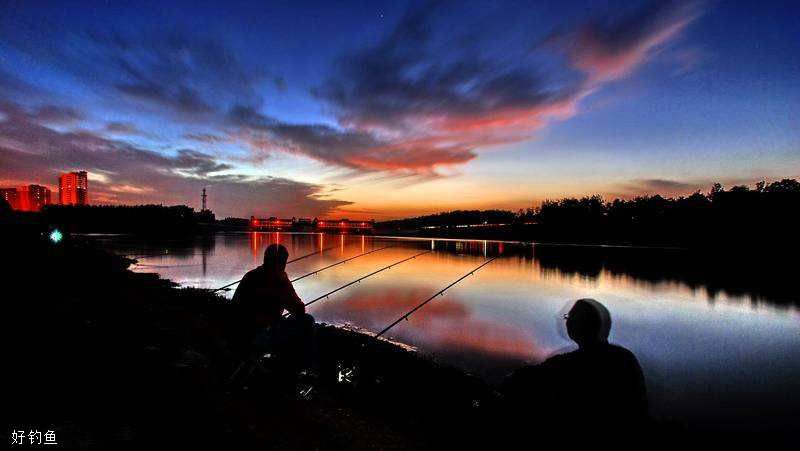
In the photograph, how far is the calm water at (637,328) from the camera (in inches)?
416

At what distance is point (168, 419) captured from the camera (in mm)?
4398

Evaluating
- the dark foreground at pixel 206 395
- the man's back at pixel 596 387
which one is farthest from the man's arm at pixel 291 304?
the man's back at pixel 596 387

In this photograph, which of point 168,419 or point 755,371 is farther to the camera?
point 755,371

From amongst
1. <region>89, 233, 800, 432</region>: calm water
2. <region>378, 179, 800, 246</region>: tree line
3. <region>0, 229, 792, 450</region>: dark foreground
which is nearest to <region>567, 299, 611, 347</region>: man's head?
<region>89, 233, 800, 432</region>: calm water

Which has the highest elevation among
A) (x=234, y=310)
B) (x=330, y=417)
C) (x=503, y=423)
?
(x=234, y=310)

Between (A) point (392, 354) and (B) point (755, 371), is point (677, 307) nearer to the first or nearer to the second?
(B) point (755, 371)

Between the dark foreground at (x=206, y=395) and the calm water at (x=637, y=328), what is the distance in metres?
2.68

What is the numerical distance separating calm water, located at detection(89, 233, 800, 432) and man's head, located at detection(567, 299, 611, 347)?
0.50 m

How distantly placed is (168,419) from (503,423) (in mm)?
3878

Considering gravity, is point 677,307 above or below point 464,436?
below

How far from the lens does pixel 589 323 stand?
10.4 ft

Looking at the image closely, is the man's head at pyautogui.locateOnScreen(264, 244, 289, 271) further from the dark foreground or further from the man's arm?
the dark foreground

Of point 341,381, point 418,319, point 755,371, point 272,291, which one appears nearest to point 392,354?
point 341,381

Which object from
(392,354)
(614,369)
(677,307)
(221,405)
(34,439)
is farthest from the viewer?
(677,307)
